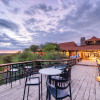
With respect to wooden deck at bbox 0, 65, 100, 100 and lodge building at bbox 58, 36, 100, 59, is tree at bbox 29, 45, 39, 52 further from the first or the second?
wooden deck at bbox 0, 65, 100, 100

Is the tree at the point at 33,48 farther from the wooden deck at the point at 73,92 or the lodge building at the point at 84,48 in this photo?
the wooden deck at the point at 73,92

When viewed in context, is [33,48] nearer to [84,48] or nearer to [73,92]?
[84,48]

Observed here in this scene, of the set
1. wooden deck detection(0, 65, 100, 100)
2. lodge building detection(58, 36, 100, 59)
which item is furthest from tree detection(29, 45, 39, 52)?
wooden deck detection(0, 65, 100, 100)

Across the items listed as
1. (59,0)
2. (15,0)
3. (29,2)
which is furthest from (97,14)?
(15,0)

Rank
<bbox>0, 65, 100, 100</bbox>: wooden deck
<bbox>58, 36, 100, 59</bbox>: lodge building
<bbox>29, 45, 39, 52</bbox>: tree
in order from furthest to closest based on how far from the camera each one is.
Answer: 1. <bbox>29, 45, 39, 52</bbox>: tree
2. <bbox>58, 36, 100, 59</bbox>: lodge building
3. <bbox>0, 65, 100, 100</bbox>: wooden deck

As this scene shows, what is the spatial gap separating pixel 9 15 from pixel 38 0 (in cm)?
353

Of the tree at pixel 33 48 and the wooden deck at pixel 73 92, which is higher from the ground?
the tree at pixel 33 48

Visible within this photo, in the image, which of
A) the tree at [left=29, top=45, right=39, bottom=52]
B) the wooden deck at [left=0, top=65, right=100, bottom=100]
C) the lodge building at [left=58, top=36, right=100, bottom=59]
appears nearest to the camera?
the wooden deck at [left=0, top=65, right=100, bottom=100]

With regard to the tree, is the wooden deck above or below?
below

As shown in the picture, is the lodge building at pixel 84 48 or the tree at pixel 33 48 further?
the tree at pixel 33 48

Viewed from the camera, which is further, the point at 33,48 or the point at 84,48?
the point at 33,48

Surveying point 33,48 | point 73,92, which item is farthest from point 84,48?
point 33,48

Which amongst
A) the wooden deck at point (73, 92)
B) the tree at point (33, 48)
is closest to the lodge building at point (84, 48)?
the tree at point (33, 48)

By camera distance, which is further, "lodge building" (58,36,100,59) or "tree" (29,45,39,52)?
"tree" (29,45,39,52)
